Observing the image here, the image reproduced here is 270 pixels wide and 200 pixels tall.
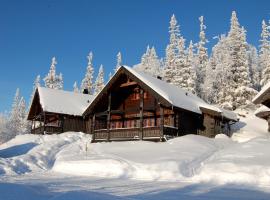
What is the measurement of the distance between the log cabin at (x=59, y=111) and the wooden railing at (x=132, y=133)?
33.9 feet

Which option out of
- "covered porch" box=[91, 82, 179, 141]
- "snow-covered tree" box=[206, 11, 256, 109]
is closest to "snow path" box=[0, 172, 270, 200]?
"covered porch" box=[91, 82, 179, 141]

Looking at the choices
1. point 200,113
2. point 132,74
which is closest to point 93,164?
point 132,74

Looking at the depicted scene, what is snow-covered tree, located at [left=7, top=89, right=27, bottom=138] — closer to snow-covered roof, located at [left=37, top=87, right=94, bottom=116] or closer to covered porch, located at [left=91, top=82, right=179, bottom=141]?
snow-covered roof, located at [left=37, top=87, right=94, bottom=116]

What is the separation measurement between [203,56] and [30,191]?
6589 cm

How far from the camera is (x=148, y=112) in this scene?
108ft

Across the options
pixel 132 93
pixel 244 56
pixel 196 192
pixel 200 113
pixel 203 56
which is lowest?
pixel 196 192

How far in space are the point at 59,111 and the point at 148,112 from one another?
1239 centimetres

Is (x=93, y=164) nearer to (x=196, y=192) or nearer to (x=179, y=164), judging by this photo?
(x=179, y=164)

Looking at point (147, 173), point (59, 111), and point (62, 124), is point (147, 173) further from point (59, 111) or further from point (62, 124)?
point (62, 124)

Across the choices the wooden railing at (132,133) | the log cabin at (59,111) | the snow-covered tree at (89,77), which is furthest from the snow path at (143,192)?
the snow-covered tree at (89,77)

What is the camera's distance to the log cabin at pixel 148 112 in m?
27.5

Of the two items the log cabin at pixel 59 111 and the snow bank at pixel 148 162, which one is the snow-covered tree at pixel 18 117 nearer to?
the log cabin at pixel 59 111

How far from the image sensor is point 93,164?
63.9 ft

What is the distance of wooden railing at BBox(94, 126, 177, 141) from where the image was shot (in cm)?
2723
